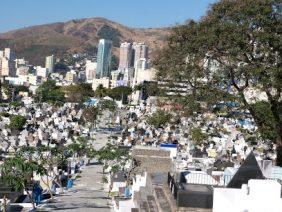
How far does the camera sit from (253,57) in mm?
12617

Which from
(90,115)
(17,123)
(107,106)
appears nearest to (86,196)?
(17,123)

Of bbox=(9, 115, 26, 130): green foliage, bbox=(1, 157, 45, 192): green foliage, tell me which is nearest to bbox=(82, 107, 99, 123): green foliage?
bbox=(9, 115, 26, 130): green foliage

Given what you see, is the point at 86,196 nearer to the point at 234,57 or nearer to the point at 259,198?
the point at 234,57

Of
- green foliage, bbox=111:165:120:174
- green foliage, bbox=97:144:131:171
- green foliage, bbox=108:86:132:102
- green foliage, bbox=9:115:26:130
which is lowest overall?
green foliage, bbox=111:165:120:174

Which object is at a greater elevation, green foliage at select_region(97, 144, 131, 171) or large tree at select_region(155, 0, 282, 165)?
large tree at select_region(155, 0, 282, 165)

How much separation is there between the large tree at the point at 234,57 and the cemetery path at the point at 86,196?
5.31m

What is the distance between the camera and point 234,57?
12555 mm

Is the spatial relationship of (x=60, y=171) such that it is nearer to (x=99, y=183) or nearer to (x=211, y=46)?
(x=99, y=183)

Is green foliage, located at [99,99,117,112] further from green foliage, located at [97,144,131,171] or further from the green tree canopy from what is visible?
the green tree canopy

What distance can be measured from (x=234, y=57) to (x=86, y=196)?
31.3 feet

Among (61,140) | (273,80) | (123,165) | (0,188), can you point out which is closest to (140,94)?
(61,140)

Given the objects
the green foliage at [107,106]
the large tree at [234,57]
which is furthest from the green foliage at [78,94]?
the large tree at [234,57]

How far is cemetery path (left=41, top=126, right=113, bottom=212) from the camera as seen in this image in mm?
16562

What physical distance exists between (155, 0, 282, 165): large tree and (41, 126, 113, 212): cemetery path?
209 inches
